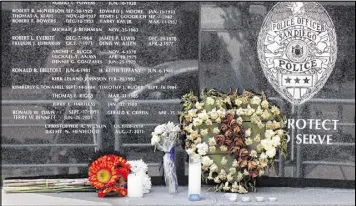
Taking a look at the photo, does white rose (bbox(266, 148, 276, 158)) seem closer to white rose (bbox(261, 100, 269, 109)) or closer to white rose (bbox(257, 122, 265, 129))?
white rose (bbox(257, 122, 265, 129))

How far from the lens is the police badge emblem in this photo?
6922 millimetres

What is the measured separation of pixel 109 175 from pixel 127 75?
1.13 meters

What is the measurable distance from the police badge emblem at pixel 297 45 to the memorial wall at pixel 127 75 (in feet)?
0.17

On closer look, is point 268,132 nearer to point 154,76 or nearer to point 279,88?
point 279,88

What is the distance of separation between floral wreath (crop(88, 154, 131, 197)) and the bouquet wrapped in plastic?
14.1 inches

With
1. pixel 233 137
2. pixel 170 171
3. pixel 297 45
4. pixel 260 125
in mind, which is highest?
pixel 297 45

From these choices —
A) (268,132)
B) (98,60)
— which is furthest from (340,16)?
(98,60)

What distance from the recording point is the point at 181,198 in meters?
6.37

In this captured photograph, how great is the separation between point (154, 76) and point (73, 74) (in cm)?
83

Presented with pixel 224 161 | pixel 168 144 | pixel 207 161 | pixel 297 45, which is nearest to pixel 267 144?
pixel 224 161

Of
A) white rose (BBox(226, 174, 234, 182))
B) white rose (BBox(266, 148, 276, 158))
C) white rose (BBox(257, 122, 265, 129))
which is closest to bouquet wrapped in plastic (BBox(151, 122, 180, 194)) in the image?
white rose (BBox(226, 174, 234, 182))

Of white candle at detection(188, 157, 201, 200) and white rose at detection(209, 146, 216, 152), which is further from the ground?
white rose at detection(209, 146, 216, 152)

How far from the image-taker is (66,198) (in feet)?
21.0

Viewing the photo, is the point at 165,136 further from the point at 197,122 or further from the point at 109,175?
the point at 109,175
